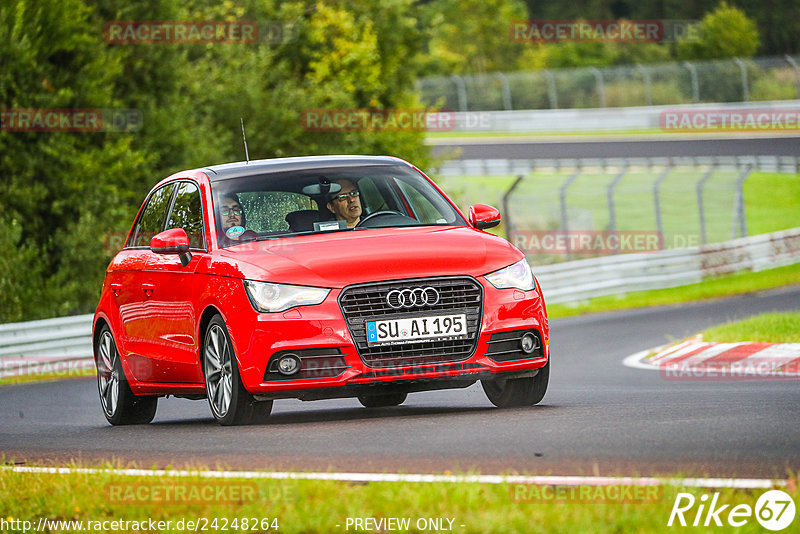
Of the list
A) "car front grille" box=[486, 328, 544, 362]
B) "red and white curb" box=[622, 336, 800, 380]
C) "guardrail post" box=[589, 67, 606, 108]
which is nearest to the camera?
"car front grille" box=[486, 328, 544, 362]

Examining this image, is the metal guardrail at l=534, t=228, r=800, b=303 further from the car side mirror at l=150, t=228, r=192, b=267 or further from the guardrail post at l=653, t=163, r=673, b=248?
the car side mirror at l=150, t=228, r=192, b=267

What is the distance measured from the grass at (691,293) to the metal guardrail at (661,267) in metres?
0.15

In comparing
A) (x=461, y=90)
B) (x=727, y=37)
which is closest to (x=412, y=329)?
(x=461, y=90)

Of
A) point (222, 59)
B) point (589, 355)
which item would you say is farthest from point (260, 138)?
point (589, 355)

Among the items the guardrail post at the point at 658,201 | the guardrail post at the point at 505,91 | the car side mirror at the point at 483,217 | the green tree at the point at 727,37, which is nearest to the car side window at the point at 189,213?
the car side mirror at the point at 483,217

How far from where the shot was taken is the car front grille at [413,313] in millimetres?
8148

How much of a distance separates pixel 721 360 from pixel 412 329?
812 cm

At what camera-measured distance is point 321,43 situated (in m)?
41.3

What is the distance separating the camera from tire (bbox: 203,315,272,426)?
8.45m

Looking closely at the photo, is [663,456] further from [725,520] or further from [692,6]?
[692,6]

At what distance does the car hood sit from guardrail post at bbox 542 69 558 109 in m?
43.8

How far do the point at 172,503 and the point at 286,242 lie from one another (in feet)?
10.7

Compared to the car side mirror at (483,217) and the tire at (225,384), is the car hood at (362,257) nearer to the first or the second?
the tire at (225,384)

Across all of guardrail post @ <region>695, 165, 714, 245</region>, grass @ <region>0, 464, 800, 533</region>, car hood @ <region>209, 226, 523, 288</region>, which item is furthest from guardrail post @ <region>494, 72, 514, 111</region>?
grass @ <region>0, 464, 800, 533</region>
